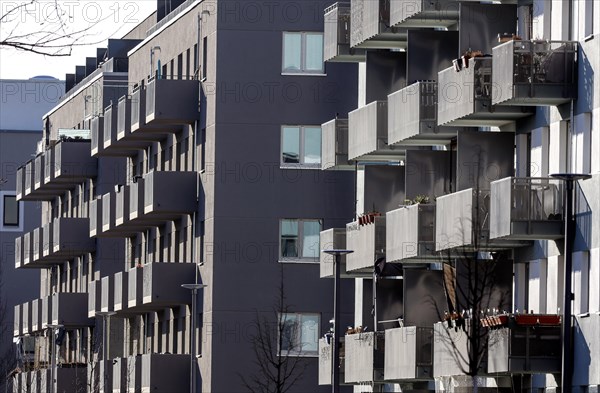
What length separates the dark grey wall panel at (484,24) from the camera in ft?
141

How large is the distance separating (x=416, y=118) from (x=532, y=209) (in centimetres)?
807

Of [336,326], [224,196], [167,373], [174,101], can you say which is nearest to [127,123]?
[174,101]

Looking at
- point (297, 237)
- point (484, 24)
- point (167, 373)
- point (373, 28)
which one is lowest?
point (167, 373)

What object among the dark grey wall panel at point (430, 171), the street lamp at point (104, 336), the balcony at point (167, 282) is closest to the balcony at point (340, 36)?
the dark grey wall panel at point (430, 171)

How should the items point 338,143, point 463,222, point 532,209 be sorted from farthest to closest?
point 338,143
point 463,222
point 532,209

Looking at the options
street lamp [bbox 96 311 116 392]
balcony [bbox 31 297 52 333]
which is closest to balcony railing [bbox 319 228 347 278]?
street lamp [bbox 96 311 116 392]

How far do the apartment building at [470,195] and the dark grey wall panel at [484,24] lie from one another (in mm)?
29

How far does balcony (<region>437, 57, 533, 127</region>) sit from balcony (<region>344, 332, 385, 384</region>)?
735 cm

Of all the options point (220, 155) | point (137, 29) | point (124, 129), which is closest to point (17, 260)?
point (137, 29)

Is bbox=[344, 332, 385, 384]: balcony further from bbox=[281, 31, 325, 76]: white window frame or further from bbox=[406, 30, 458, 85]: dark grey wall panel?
bbox=[281, 31, 325, 76]: white window frame

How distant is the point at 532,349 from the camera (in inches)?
1512

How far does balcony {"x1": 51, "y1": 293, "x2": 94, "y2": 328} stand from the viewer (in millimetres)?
86438

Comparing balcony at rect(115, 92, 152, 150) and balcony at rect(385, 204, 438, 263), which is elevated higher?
balcony at rect(115, 92, 152, 150)

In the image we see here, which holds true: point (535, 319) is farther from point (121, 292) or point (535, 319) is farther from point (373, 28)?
point (121, 292)
